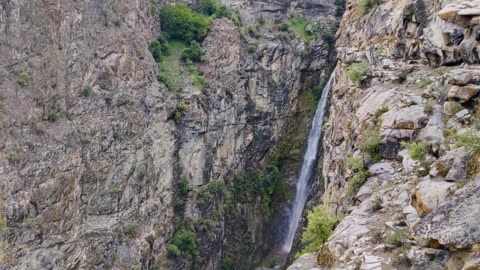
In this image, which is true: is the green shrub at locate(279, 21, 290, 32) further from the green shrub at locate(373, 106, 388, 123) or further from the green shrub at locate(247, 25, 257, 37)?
the green shrub at locate(373, 106, 388, 123)

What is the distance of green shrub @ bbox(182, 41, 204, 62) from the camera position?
34562mm

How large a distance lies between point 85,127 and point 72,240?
6.41 metres

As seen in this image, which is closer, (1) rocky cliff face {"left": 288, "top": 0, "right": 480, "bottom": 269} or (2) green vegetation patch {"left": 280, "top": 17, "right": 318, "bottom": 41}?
(1) rocky cliff face {"left": 288, "top": 0, "right": 480, "bottom": 269}

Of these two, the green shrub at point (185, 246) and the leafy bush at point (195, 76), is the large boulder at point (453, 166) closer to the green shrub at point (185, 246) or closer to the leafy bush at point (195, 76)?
the green shrub at point (185, 246)

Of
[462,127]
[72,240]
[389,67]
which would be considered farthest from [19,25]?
[462,127]

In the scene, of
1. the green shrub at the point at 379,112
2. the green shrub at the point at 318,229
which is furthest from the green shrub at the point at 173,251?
the green shrub at the point at 379,112

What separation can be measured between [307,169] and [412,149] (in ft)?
82.1

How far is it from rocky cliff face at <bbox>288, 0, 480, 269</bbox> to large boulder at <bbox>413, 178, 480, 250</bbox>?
0.06ft

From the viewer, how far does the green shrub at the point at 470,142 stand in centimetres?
873

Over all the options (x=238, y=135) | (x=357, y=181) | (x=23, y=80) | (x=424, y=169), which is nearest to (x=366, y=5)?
(x=238, y=135)

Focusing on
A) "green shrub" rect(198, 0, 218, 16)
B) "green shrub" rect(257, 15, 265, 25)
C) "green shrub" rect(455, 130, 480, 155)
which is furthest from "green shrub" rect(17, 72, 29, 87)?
"green shrub" rect(257, 15, 265, 25)

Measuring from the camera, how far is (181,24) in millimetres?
35719

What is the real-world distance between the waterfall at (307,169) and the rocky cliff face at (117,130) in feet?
8.33

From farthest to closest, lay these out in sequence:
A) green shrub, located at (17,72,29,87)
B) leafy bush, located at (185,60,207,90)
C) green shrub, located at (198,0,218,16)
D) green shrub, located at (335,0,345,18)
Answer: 1. green shrub, located at (335,0,345,18)
2. green shrub, located at (198,0,218,16)
3. leafy bush, located at (185,60,207,90)
4. green shrub, located at (17,72,29,87)
